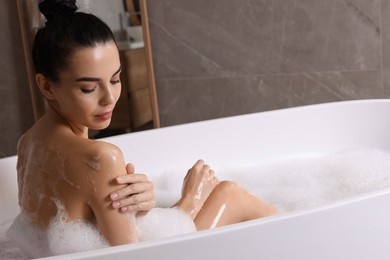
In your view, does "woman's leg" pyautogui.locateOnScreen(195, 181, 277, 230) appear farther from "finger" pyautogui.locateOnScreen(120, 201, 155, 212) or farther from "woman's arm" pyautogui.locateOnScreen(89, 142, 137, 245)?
"woman's arm" pyautogui.locateOnScreen(89, 142, 137, 245)

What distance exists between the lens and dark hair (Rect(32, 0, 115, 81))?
1402 millimetres

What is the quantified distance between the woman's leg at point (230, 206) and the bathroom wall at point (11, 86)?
1846mm

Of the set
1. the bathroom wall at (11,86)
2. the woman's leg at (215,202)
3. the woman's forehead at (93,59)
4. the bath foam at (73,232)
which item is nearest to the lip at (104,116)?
the woman's forehead at (93,59)

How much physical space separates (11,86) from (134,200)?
2.14 meters

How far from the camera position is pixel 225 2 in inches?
121

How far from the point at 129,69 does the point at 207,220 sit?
5.14 feet

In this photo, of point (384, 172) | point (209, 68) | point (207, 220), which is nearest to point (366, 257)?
point (207, 220)

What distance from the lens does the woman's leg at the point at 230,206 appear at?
1761 mm

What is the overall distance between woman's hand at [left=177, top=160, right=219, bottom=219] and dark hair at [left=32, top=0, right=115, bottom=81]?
1.69ft

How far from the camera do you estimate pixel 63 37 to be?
1402 millimetres

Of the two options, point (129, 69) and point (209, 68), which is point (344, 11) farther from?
point (129, 69)

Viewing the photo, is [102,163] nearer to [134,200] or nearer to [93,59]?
[134,200]

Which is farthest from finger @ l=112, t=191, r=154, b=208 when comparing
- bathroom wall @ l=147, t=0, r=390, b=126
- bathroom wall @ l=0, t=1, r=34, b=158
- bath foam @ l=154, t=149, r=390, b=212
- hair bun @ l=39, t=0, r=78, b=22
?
bathroom wall @ l=0, t=1, r=34, b=158

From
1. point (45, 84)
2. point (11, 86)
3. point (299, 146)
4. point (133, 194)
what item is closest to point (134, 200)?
point (133, 194)
